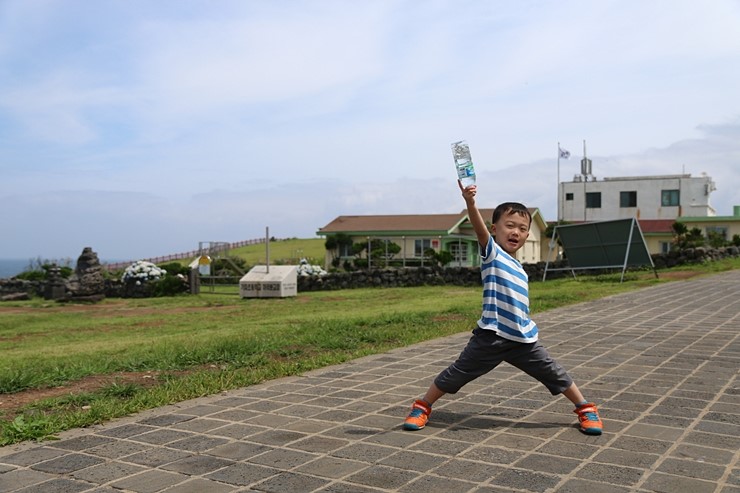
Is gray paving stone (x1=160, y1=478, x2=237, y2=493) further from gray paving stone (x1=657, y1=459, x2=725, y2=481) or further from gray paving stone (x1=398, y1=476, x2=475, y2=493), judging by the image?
gray paving stone (x1=657, y1=459, x2=725, y2=481)

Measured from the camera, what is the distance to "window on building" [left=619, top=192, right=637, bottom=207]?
182 ft

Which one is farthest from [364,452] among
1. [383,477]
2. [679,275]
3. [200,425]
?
[679,275]

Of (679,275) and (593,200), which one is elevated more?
(593,200)

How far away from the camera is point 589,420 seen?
4.27 meters

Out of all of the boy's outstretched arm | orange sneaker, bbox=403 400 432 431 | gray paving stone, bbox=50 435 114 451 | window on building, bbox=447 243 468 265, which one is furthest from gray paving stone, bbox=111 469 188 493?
window on building, bbox=447 243 468 265

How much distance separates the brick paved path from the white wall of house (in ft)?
168

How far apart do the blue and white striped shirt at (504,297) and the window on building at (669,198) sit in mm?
54160

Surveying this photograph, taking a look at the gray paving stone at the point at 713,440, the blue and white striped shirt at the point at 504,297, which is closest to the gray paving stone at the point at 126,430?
the blue and white striped shirt at the point at 504,297

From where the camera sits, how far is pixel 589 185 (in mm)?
57125

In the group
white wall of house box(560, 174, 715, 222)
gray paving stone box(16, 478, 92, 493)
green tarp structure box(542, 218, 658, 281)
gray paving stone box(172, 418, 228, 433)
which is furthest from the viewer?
white wall of house box(560, 174, 715, 222)

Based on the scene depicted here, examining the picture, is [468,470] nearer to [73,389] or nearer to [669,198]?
[73,389]

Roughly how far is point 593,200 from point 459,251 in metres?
18.4

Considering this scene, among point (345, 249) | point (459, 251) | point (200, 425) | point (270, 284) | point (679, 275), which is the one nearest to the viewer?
point (200, 425)

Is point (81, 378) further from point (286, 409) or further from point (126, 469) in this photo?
point (126, 469)
